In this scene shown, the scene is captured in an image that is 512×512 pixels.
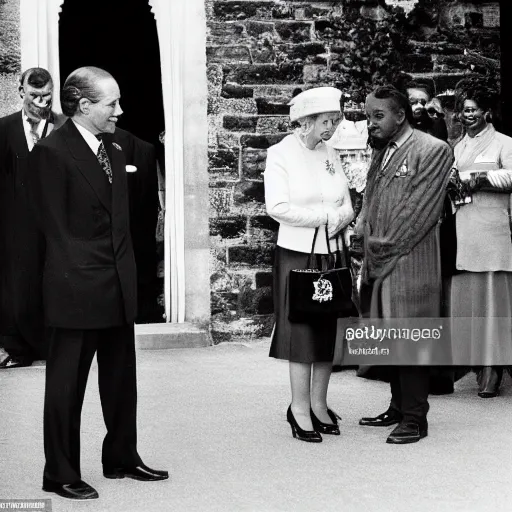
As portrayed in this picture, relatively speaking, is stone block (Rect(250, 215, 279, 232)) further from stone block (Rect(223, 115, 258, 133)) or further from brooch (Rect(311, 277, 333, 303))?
brooch (Rect(311, 277, 333, 303))

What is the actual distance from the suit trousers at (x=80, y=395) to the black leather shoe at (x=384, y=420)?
5.20ft

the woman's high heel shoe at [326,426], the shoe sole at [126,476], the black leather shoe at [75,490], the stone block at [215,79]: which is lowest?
the woman's high heel shoe at [326,426]

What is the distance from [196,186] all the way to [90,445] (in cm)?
383

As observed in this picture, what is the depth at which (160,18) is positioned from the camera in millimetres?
9750

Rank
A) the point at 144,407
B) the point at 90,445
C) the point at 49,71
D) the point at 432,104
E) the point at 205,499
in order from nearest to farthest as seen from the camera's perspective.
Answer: the point at 205,499, the point at 90,445, the point at 144,407, the point at 432,104, the point at 49,71

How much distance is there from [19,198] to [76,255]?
11.6ft

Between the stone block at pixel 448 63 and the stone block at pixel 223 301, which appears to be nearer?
the stone block at pixel 223 301

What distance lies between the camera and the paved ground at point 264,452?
513 cm

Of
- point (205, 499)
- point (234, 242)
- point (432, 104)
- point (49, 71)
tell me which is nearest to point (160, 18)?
point (49, 71)

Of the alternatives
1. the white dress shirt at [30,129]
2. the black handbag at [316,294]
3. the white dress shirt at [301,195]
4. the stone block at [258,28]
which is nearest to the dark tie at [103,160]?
the white dress shirt at [301,195]

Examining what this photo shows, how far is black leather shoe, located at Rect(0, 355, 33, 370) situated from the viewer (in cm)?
859

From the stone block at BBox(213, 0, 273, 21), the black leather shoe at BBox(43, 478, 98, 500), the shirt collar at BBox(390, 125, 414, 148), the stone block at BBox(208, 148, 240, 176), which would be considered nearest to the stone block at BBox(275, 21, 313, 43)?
the stone block at BBox(213, 0, 273, 21)

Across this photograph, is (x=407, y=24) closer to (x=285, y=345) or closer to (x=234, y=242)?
(x=234, y=242)

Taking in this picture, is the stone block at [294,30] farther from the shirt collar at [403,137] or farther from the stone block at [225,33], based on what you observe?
the shirt collar at [403,137]
